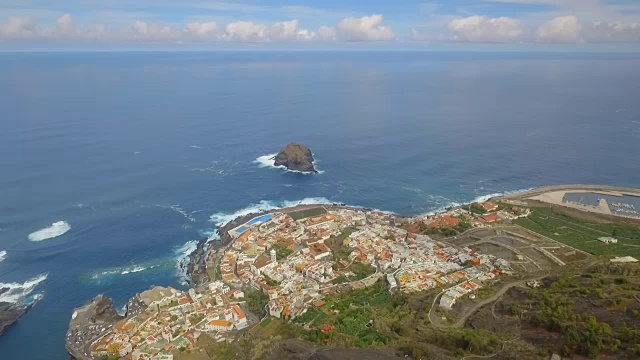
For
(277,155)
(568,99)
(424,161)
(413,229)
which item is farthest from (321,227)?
(568,99)

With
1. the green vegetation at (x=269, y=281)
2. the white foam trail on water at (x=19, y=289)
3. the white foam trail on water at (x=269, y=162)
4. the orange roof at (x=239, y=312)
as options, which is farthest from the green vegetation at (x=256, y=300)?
the white foam trail on water at (x=269, y=162)

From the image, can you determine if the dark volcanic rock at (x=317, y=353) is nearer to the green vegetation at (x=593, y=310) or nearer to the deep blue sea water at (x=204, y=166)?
the green vegetation at (x=593, y=310)

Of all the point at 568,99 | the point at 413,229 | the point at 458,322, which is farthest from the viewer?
the point at 568,99

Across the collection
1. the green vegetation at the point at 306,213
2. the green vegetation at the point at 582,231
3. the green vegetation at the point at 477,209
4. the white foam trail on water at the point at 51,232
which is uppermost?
the green vegetation at the point at 477,209

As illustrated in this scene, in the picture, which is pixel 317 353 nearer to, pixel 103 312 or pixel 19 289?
pixel 103 312

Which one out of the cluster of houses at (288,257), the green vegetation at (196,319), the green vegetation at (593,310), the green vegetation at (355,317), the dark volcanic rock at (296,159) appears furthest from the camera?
the dark volcanic rock at (296,159)

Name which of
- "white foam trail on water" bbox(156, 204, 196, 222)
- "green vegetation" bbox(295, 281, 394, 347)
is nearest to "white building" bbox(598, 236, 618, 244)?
"green vegetation" bbox(295, 281, 394, 347)

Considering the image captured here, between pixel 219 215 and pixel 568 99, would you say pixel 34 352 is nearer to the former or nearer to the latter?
pixel 219 215

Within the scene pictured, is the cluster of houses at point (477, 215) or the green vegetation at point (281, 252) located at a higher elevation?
the cluster of houses at point (477, 215)
